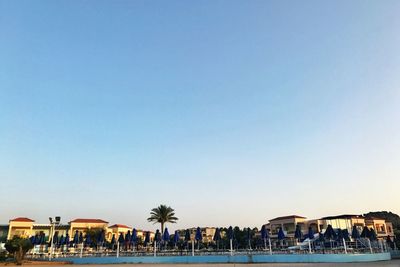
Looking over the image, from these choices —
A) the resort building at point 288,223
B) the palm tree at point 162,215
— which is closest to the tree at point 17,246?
the palm tree at point 162,215

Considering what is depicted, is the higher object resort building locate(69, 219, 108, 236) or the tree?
resort building locate(69, 219, 108, 236)

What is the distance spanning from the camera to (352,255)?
29.5 meters

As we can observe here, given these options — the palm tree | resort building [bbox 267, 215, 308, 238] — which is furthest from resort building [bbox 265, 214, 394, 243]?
the palm tree

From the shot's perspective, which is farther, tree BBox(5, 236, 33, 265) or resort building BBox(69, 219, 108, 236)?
resort building BBox(69, 219, 108, 236)

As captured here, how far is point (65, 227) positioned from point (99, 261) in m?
43.1

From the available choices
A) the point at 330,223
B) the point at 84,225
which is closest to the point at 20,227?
the point at 84,225

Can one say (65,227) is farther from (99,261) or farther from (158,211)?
(99,261)

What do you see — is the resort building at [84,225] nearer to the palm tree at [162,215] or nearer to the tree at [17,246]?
the palm tree at [162,215]

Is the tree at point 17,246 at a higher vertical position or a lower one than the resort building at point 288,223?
lower

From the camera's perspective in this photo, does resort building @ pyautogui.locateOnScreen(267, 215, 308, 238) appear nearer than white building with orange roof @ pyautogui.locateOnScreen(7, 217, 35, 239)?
No

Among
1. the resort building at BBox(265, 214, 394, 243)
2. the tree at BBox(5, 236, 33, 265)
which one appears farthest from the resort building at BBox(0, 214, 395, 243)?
the tree at BBox(5, 236, 33, 265)

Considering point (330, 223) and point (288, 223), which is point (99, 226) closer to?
point (288, 223)

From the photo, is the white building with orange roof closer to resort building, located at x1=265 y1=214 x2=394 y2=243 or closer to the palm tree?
the palm tree

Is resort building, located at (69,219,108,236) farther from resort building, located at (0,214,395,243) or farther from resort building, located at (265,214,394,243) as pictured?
resort building, located at (265,214,394,243)
